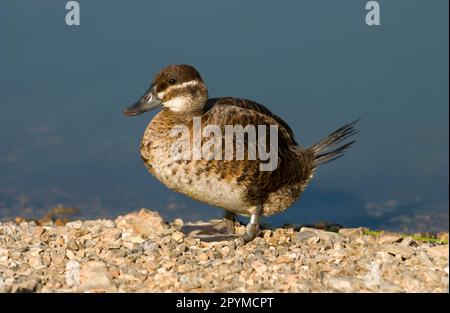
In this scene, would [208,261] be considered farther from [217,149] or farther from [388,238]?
[388,238]

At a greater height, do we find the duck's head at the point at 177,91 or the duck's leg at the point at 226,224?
the duck's head at the point at 177,91

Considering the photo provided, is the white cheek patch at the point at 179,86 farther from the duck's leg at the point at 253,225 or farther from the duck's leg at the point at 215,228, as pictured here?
the duck's leg at the point at 215,228

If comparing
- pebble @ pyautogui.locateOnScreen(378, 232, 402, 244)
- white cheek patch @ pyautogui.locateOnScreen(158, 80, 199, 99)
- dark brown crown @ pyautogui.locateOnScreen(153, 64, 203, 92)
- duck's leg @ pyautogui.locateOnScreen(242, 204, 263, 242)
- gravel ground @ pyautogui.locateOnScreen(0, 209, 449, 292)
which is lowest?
gravel ground @ pyautogui.locateOnScreen(0, 209, 449, 292)

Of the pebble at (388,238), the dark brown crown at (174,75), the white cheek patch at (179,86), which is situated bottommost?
the pebble at (388,238)

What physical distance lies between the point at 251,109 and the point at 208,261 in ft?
5.46

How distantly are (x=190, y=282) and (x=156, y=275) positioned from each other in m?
0.38

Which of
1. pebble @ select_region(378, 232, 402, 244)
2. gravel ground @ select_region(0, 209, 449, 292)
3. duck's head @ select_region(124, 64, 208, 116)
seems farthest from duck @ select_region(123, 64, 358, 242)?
pebble @ select_region(378, 232, 402, 244)

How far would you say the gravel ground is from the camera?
6.29 meters

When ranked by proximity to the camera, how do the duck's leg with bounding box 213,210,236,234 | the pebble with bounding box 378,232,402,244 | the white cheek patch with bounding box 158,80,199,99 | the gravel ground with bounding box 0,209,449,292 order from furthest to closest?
the duck's leg with bounding box 213,210,236,234, the pebble with bounding box 378,232,402,244, the white cheek patch with bounding box 158,80,199,99, the gravel ground with bounding box 0,209,449,292

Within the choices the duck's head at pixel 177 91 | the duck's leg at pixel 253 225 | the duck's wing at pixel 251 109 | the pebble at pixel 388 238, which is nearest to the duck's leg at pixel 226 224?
the duck's leg at pixel 253 225

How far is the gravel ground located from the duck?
473mm

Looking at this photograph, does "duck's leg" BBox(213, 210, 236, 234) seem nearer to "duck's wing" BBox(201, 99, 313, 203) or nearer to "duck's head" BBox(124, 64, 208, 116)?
"duck's wing" BBox(201, 99, 313, 203)

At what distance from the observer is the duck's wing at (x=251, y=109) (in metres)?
7.55

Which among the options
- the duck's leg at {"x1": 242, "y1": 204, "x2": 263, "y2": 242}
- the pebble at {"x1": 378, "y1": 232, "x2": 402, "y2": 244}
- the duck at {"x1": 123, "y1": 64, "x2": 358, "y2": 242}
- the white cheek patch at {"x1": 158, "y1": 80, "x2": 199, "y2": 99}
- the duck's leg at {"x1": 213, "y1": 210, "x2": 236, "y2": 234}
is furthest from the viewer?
the duck's leg at {"x1": 213, "y1": 210, "x2": 236, "y2": 234}
